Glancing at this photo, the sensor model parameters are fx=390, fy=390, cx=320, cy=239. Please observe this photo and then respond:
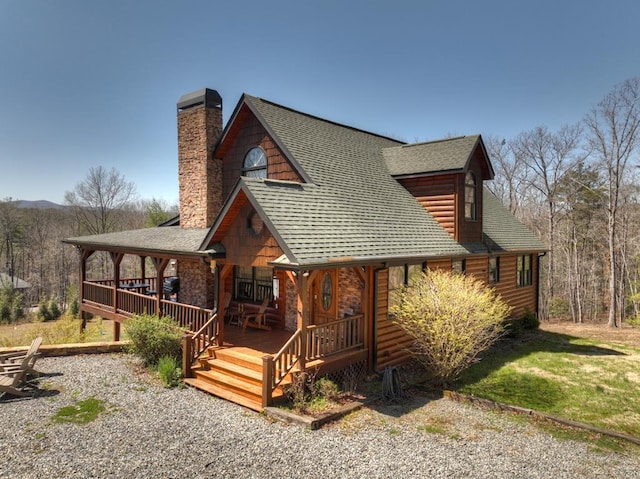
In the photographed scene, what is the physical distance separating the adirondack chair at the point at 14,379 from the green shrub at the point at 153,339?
2335mm

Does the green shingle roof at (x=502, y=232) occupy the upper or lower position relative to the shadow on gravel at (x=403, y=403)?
upper

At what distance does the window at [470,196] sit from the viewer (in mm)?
14374

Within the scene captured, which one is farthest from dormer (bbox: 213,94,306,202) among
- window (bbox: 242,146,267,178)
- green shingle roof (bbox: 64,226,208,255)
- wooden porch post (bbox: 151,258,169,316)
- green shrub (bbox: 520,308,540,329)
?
green shrub (bbox: 520,308,540,329)

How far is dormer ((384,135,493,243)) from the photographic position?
13.7m

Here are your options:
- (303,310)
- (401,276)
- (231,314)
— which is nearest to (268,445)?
(303,310)

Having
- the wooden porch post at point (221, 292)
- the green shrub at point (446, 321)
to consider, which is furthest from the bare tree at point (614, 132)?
the wooden porch post at point (221, 292)

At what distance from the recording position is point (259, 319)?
1223 centimetres

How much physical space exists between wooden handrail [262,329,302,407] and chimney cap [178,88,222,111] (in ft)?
33.3

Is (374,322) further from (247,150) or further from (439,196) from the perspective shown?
(247,150)

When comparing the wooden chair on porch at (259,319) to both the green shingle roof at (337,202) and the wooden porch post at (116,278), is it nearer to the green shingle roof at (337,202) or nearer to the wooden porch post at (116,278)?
the green shingle roof at (337,202)

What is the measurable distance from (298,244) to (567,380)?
7936mm

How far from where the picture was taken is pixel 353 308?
1050 centimetres

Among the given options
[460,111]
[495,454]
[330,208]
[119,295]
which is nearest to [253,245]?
[330,208]

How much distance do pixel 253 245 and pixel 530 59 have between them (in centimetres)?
1932
